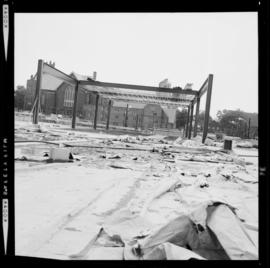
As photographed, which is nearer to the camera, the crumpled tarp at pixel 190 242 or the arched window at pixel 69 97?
the crumpled tarp at pixel 190 242

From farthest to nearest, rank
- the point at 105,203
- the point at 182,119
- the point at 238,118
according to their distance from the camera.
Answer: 1. the point at 182,119
2. the point at 105,203
3. the point at 238,118

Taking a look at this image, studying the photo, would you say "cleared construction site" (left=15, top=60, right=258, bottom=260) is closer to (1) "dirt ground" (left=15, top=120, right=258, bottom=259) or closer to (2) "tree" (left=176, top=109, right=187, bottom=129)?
(1) "dirt ground" (left=15, top=120, right=258, bottom=259)

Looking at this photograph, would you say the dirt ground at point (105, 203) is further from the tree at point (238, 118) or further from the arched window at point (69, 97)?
the arched window at point (69, 97)

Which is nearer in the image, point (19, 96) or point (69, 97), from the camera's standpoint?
point (19, 96)

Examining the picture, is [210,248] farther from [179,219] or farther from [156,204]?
[156,204]

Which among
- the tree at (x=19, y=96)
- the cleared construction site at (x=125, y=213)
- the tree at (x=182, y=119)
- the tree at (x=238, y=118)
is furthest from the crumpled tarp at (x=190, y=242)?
the tree at (x=182, y=119)

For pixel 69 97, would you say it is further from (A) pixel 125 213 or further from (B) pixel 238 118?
(B) pixel 238 118

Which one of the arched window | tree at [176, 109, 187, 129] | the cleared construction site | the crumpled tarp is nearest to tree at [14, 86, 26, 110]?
the cleared construction site

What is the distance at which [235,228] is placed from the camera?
119 cm

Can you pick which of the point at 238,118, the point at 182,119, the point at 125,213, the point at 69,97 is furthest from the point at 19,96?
the point at 182,119
